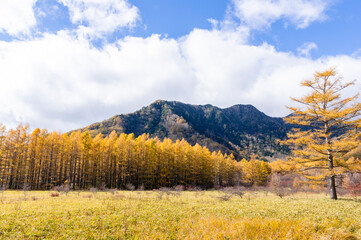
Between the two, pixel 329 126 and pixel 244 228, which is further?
pixel 329 126

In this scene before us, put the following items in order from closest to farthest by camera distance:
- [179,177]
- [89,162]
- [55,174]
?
1. [55,174]
2. [89,162]
3. [179,177]

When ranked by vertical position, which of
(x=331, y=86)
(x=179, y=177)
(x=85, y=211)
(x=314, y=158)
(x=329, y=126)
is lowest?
(x=179, y=177)

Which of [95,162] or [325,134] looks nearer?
[325,134]

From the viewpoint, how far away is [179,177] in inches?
2280

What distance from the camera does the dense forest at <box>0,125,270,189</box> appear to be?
37594 millimetres

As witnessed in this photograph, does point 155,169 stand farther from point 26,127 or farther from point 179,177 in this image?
point 26,127

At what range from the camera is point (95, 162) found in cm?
4650

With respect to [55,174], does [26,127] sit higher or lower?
higher

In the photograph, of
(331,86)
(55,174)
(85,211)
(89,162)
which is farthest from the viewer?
(89,162)

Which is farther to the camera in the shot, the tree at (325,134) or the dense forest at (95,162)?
the dense forest at (95,162)

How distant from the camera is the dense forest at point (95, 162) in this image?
1480 inches

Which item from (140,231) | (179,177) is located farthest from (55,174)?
(140,231)

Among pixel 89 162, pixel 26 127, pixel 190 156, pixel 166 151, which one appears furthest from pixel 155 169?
pixel 26 127

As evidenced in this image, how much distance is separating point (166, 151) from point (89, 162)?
830 inches
